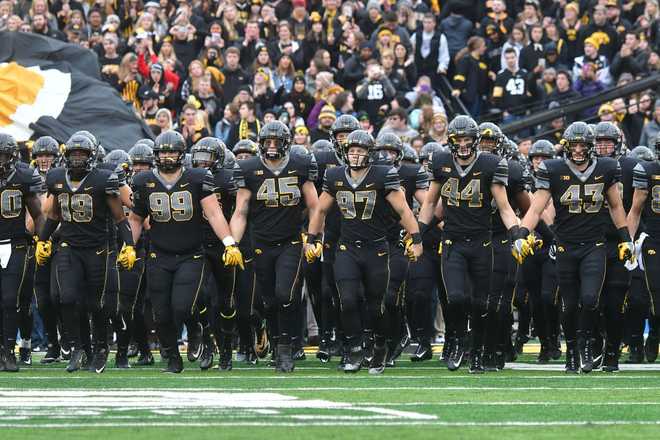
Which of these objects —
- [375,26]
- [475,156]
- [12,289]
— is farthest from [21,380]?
[375,26]

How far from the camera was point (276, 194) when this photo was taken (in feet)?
43.6

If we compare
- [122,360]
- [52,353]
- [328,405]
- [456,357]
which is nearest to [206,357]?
[122,360]

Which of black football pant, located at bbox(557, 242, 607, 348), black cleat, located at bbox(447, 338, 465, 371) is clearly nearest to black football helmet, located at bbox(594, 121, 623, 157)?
black football pant, located at bbox(557, 242, 607, 348)

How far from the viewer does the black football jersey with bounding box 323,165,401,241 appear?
1293cm

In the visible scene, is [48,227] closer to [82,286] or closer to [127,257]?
[82,286]

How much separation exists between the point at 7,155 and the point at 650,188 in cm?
535

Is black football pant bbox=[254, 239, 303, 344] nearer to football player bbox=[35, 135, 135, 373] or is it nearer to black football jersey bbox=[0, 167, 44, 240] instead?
football player bbox=[35, 135, 135, 373]

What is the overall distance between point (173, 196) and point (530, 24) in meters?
10.9

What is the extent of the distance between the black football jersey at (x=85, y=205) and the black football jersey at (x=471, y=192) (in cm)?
267

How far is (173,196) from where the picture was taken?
1285 centimetres

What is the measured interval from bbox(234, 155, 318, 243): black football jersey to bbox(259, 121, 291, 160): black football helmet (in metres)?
0.09

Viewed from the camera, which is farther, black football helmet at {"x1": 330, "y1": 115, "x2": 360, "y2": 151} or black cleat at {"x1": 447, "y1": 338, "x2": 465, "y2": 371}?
black football helmet at {"x1": 330, "y1": 115, "x2": 360, "y2": 151}

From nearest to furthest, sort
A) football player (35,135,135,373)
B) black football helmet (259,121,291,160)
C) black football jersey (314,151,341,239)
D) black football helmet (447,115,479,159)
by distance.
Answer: black football helmet (447,115,479,159)
football player (35,135,135,373)
black football helmet (259,121,291,160)
black football jersey (314,151,341,239)

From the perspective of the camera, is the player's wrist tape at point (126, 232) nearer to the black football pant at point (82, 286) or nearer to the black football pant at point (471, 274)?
the black football pant at point (82, 286)
